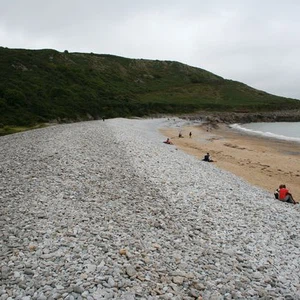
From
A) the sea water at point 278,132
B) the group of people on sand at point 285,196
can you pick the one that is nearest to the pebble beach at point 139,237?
the group of people on sand at point 285,196

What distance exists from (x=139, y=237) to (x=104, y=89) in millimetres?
108223

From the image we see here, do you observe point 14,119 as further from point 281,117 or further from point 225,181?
point 281,117

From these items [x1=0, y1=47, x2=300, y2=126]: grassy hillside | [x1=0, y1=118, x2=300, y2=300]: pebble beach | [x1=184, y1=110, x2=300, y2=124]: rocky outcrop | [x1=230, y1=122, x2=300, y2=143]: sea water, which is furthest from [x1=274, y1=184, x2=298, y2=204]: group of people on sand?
[x1=184, y1=110, x2=300, y2=124]: rocky outcrop

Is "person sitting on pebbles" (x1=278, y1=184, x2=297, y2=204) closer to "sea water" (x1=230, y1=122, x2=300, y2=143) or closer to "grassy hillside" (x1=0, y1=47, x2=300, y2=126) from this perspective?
"sea water" (x1=230, y1=122, x2=300, y2=143)

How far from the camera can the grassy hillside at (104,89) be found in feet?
251

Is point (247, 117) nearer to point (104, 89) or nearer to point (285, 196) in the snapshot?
point (104, 89)

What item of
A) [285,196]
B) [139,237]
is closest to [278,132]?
[285,196]

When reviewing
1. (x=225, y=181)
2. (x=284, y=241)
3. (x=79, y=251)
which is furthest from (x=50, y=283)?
(x=225, y=181)

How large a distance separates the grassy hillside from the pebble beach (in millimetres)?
51672

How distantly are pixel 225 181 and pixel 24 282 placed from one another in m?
16.2

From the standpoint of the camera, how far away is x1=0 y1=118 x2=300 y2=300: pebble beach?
8.89 metres

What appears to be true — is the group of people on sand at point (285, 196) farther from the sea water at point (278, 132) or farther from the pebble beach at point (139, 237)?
the sea water at point (278, 132)

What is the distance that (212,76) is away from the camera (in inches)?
7687

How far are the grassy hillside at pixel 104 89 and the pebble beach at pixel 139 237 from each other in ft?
170
